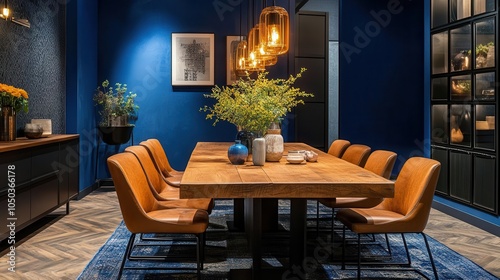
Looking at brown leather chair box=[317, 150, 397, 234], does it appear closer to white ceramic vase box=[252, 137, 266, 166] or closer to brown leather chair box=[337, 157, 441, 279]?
brown leather chair box=[337, 157, 441, 279]

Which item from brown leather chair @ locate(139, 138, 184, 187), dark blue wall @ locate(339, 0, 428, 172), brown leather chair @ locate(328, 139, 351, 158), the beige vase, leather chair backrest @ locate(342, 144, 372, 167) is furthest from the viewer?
dark blue wall @ locate(339, 0, 428, 172)

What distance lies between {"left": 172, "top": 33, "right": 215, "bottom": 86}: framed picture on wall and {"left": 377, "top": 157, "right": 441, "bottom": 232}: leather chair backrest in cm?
460

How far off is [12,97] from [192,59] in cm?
340

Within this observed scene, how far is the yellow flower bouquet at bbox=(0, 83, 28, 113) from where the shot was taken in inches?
171

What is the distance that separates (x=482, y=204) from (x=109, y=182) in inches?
201

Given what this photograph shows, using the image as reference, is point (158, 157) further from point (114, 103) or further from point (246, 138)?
point (114, 103)

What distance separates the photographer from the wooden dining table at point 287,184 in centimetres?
245

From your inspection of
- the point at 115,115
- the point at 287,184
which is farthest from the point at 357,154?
the point at 115,115

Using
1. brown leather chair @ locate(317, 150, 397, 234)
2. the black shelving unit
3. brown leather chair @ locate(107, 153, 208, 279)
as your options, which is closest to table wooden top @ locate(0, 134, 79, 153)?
brown leather chair @ locate(107, 153, 208, 279)

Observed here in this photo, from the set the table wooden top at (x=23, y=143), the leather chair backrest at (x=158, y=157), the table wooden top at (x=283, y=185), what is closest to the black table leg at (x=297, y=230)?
the table wooden top at (x=283, y=185)

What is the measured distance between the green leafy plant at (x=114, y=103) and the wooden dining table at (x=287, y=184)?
162 inches

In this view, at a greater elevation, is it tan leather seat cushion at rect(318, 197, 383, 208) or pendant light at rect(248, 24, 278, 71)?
pendant light at rect(248, 24, 278, 71)

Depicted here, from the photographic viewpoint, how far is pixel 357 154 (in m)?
4.29

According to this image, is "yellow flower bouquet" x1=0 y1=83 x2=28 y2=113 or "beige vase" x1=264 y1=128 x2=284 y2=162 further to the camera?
"yellow flower bouquet" x1=0 y1=83 x2=28 y2=113
